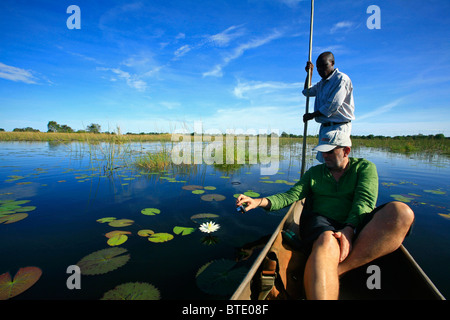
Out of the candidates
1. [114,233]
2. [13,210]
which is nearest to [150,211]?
[114,233]

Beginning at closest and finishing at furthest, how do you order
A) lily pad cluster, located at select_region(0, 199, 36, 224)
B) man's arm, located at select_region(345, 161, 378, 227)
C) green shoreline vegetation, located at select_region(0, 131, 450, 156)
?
man's arm, located at select_region(345, 161, 378, 227), lily pad cluster, located at select_region(0, 199, 36, 224), green shoreline vegetation, located at select_region(0, 131, 450, 156)

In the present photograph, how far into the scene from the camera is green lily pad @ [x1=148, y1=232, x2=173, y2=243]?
221cm

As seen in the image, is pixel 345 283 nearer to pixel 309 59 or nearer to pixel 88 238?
pixel 88 238

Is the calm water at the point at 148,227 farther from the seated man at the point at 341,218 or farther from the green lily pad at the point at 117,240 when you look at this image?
the seated man at the point at 341,218

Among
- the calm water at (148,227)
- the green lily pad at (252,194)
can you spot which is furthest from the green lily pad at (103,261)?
the green lily pad at (252,194)

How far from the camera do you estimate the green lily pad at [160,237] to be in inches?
87.0

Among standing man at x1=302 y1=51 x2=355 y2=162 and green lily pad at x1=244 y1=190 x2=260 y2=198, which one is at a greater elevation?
standing man at x1=302 y1=51 x2=355 y2=162

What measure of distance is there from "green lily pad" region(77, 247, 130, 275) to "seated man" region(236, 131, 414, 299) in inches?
55.3

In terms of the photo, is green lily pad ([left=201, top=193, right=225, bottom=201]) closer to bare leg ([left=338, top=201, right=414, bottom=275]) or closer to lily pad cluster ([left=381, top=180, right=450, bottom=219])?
bare leg ([left=338, top=201, right=414, bottom=275])

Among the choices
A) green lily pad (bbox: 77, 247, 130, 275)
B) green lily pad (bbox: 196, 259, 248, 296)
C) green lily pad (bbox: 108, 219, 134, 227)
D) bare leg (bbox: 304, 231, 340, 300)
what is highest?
bare leg (bbox: 304, 231, 340, 300)

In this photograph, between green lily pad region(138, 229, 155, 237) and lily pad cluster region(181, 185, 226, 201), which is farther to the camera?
lily pad cluster region(181, 185, 226, 201)

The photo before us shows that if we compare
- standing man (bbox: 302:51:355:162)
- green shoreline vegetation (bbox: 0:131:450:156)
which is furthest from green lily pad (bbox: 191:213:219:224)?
green shoreline vegetation (bbox: 0:131:450:156)
